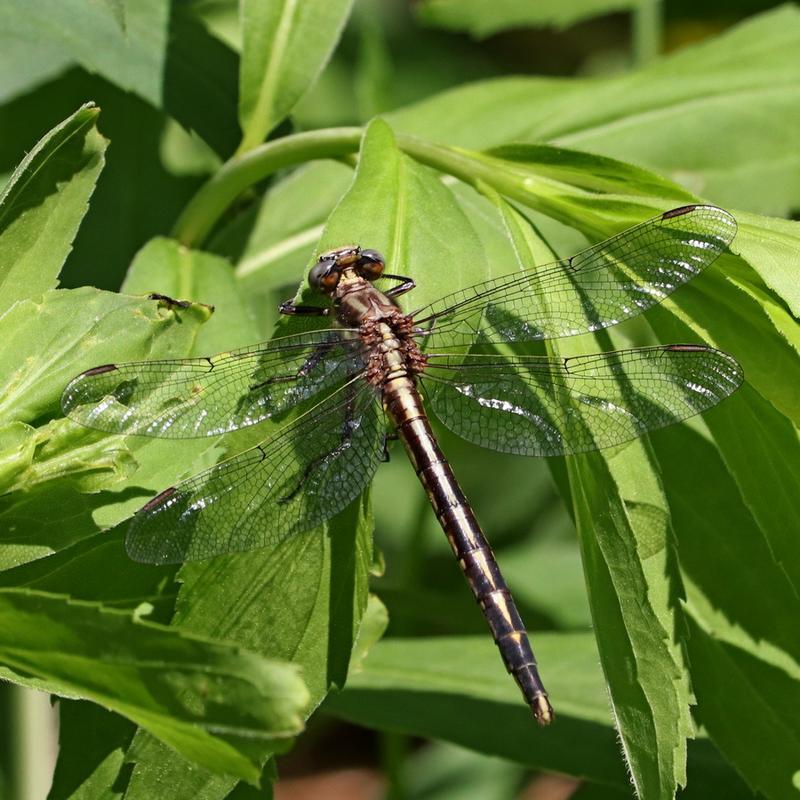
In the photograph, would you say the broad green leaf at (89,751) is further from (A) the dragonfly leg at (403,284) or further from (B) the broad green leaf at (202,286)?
(A) the dragonfly leg at (403,284)


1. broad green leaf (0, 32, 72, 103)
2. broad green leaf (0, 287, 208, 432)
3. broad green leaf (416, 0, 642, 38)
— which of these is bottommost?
broad green leaf (0, 287, 208, 432)

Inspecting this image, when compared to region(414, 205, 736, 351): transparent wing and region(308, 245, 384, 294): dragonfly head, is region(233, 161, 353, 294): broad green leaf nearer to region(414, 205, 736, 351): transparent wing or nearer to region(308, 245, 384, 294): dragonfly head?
region(308, 245, 384, 294): dragonfly head

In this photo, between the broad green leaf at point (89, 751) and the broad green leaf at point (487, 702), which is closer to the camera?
the broad green leaf at point (89, 751)

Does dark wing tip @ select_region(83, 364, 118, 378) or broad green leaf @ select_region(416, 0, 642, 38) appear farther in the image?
broad green leaf @ select_region(416, 0, 642, 38)

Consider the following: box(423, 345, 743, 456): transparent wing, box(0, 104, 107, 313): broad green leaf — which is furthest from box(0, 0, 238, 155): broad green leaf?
box(423, 345, 743, 456): transparent wing

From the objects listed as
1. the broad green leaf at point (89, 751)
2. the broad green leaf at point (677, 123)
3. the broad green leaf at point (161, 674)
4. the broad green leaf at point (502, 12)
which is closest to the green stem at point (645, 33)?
the broad green leaf at point (502, 12)

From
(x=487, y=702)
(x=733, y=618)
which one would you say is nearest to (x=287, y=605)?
(x=733, y=618)

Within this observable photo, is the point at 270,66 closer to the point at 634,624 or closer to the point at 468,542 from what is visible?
the point at 468,542
